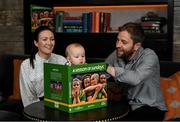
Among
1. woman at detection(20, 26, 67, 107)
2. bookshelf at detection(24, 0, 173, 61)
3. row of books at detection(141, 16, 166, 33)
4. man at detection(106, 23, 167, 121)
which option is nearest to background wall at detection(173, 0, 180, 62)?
bookshelf at detection(24, 0, 173, 61)

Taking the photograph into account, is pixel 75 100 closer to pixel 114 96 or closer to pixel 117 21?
pixel 114 96

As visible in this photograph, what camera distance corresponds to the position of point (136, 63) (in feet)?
8.09

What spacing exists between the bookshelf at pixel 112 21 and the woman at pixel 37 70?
3.26ft

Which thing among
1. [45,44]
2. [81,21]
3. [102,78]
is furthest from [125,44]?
[81,21]

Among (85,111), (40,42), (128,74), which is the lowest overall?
(85,111)

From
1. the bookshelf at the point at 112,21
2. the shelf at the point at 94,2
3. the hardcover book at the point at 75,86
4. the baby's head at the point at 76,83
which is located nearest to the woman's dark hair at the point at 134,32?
the hardcover book at the point at 75,86

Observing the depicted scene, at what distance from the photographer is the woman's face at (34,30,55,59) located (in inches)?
115

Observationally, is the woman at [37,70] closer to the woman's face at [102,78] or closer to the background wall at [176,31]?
the woman's face at [102,78]

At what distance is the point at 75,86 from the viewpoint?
6.44ft

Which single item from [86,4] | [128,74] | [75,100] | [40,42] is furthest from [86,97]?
[86,4]

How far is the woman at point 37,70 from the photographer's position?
9.32ft

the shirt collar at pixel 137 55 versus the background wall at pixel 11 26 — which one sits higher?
the background wall at pixel 11 26

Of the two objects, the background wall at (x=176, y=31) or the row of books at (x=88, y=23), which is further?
the row of books at (x=88, y=23)

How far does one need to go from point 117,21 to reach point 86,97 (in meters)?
2.15
